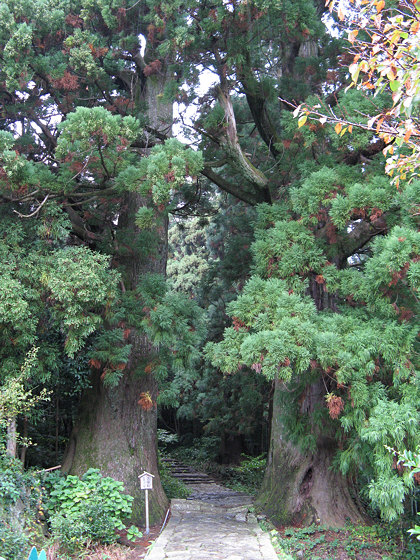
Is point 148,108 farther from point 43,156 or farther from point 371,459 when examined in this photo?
point 371,459

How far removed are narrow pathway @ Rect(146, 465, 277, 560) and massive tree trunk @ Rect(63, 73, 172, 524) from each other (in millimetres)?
452

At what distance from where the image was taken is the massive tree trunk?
6.91 m

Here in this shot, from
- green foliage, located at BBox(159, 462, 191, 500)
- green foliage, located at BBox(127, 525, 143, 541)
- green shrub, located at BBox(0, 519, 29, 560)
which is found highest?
green shrub, located at BBox(0, 519, 29, 560)

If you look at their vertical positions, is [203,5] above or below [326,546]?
above

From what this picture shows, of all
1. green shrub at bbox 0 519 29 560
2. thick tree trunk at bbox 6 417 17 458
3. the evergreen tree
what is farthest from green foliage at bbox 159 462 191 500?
green shrub at bbox 0 519 29 560

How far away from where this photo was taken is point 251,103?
305 inches

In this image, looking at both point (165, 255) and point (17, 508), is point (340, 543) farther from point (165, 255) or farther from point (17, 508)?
point (165, 255)

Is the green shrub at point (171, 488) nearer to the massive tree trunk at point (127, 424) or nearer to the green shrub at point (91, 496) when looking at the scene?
the massive tree trunk at point (127, 424)

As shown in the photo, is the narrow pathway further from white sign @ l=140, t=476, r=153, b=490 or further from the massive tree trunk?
white sign @ l=140, t=476, r=153, b=490

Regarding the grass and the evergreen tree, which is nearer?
the evergreen tree

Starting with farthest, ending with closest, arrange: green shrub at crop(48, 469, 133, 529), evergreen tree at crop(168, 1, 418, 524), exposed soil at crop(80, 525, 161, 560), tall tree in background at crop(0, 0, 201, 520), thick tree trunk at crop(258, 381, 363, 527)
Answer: thick tree trunk at crop(258, 381, 363, 527) → green shrub at crop(48, 469, 133, 529) → tall tree in background at crop(0, 0, 201, 520) → exposed soil at crop(80, 525, 161, 560) → evergreen tree at crop(168, 1, 418, 524)

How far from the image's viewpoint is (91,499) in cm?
610

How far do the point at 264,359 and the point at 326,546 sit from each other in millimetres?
2685

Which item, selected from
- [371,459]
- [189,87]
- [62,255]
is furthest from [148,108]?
[371,459]
